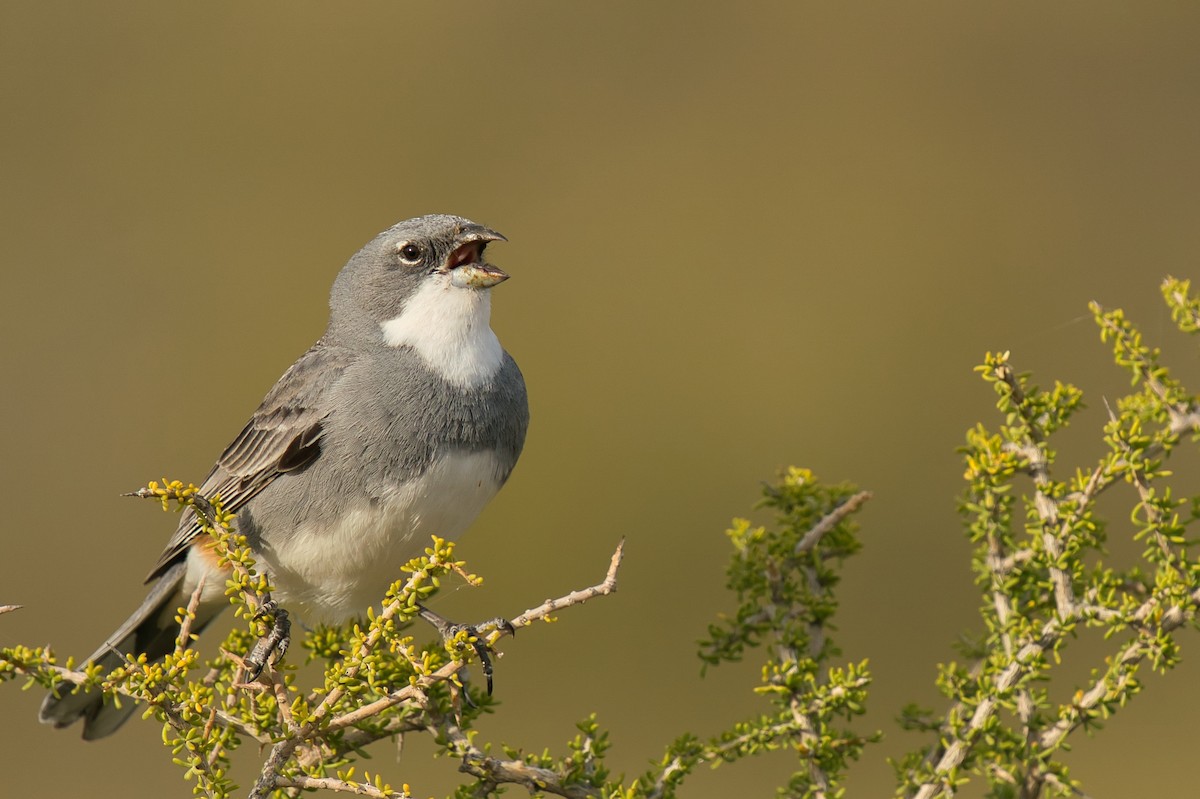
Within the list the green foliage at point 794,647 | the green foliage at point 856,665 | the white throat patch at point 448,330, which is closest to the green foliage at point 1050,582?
the green foliage at point 856,665

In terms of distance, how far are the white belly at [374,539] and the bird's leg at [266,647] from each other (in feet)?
1.63

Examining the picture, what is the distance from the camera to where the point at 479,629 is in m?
2.99

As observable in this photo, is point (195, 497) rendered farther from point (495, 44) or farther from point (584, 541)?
point (495, 44)

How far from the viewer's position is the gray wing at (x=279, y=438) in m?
4.10

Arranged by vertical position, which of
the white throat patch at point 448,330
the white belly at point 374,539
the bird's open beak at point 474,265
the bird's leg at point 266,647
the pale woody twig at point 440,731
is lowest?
the pale woody twig at point 440,731

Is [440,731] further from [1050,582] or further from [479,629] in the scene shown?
[1050,582]

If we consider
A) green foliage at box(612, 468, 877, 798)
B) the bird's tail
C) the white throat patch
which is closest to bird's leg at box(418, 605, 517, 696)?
green foliage at box(612, 468, 877, 798)

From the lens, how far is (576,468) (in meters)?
8.07

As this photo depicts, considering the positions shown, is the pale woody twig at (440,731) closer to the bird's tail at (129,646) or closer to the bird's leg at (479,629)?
the bird's leg at (479,629)

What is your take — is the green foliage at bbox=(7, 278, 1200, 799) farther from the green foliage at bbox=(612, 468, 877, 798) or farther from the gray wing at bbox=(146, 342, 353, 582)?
the gray wing at bbox=(146, 342, 353, 582)

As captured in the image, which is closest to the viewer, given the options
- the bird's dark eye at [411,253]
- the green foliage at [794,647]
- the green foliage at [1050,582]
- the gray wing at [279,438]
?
the green foliage at [1050,582]

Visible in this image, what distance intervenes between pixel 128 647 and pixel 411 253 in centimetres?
169

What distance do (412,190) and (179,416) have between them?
219 cm

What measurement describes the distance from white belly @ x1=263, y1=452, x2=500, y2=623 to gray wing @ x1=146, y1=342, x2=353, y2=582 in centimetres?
25
